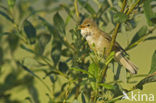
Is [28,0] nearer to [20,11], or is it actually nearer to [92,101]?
[20,11]

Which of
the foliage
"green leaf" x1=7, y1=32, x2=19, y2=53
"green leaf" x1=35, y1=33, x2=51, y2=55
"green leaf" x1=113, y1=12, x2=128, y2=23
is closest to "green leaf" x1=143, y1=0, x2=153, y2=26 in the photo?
the foliage

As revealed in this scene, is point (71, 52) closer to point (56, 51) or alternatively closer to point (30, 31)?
point (56, 51)

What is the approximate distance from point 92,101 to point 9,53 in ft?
3.47

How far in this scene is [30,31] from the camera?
1.55 m

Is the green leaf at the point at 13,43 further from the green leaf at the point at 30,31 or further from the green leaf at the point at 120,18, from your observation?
the green leaf at the point at 120,18

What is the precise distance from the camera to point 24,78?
1862 mm

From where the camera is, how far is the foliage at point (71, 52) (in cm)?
116

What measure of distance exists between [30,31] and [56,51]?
197mm

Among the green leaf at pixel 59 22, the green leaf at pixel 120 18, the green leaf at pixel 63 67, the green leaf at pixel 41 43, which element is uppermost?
the green leaf at pixel 59 22

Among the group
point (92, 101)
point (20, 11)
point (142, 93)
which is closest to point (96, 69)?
point (92, 101)

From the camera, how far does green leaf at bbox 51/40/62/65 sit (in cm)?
155

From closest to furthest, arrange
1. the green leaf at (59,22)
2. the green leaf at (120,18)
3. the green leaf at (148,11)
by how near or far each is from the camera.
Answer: the green leaf at (120,18)
the green leaf at (148,11)
the green leaf at (59,22)

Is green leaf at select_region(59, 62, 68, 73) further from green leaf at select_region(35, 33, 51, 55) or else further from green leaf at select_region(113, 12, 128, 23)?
green leaf at select_region(113, 12, 128, 23)

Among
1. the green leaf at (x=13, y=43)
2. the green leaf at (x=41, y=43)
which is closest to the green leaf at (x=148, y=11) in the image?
the green leaf at (x=41, y=43)
